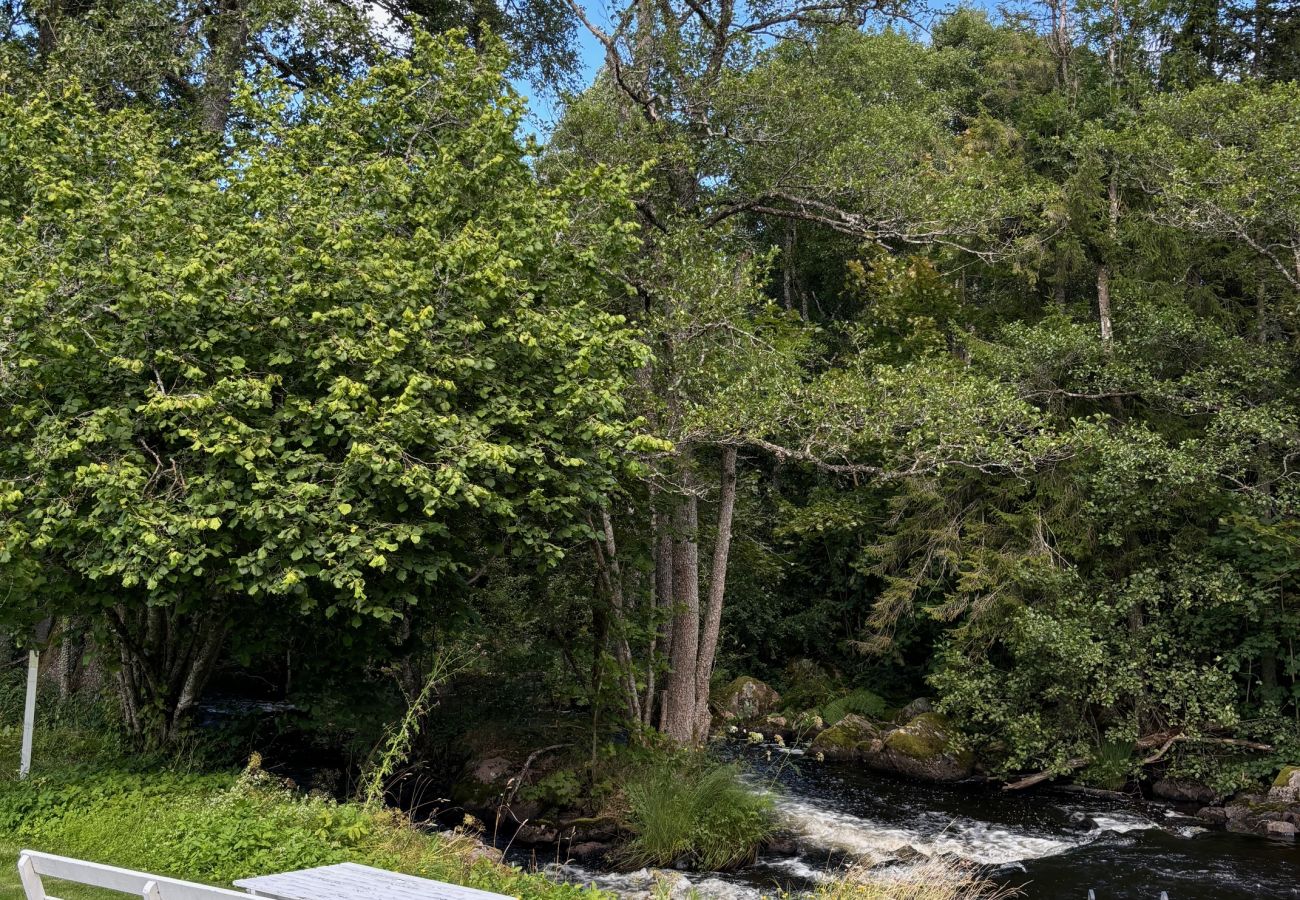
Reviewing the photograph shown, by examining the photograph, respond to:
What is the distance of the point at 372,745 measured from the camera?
10.9m

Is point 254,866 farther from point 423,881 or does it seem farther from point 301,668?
point 301,668

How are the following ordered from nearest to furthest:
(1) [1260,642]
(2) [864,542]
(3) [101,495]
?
(3) [101,495] < (1) [1260,642] < (2) [864,542]

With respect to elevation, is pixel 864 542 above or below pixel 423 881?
above

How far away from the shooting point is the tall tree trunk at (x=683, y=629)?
1424 centimetres

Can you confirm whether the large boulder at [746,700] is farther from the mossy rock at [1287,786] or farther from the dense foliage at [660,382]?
the mossy rock at [1287,786]

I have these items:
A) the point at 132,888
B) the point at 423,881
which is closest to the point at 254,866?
the point at 423,881

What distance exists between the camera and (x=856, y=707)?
68.4ft

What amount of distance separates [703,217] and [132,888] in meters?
13.4

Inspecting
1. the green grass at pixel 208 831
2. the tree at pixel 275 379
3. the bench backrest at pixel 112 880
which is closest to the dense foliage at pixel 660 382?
the tree at pixel 275 379

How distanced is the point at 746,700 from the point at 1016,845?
8679 millimetres

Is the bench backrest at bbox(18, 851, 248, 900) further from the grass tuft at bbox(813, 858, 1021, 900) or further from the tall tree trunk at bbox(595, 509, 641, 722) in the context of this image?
the tall tree trunk at bbox(595, 509, 641, 722)

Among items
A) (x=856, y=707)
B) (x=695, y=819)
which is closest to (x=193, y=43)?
(x=695, y=819)

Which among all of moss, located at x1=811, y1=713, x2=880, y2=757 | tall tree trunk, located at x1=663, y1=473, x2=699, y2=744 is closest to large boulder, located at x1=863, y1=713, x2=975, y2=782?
moss, located at x1=811, y1=713, x2=880, y2=757

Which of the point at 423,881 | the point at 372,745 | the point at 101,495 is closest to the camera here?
the point at 423,881
